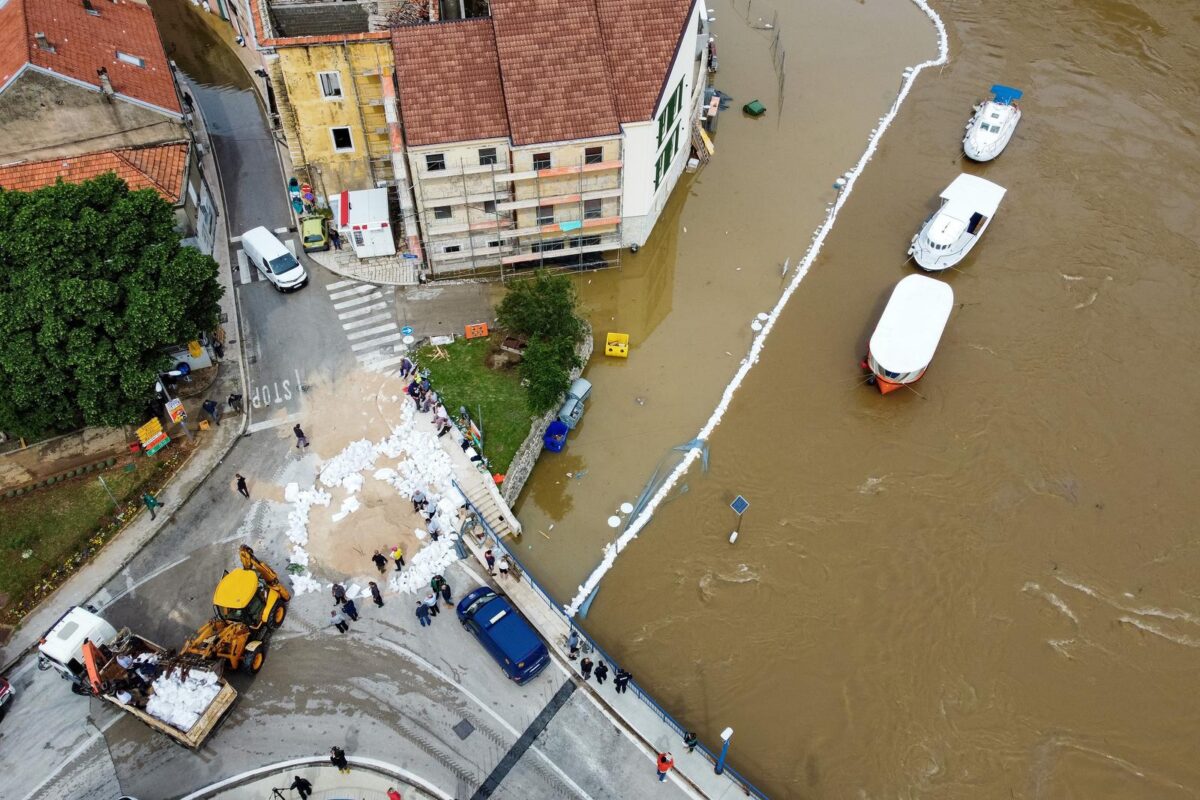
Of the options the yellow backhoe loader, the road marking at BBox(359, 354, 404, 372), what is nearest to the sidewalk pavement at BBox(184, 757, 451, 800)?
the yellow backhoe loader

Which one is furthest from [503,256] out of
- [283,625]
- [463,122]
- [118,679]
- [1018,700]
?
[1018,700]

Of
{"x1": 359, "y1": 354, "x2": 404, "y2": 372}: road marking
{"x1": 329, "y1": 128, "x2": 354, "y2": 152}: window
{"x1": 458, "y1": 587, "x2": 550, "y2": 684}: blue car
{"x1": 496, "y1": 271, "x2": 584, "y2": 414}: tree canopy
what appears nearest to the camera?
{"x1": 458, "y1": 587, "x2": 550, "y2": 684}: blue car

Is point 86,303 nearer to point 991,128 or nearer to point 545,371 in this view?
point 545,371

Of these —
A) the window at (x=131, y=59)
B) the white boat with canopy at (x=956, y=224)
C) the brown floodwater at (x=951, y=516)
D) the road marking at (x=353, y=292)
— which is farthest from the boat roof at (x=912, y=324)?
the window at (x=131, y=59)

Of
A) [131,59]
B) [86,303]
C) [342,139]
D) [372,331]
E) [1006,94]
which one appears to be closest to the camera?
[86,303]

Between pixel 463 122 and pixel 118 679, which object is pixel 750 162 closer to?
pixel 463 122

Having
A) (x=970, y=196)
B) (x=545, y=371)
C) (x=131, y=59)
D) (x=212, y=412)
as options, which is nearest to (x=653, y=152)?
(x=545, y=371)

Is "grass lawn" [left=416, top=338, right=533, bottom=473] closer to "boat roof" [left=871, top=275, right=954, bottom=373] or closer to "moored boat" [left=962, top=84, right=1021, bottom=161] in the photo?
"boat roof" [left=871, top=275, right=954, bottom=373]
